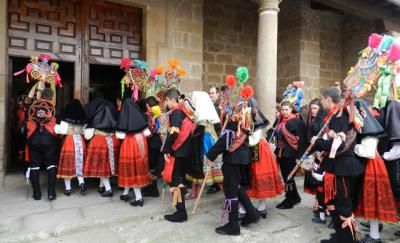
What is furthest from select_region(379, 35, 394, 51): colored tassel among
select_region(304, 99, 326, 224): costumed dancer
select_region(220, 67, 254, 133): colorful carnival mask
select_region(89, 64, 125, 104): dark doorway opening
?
select_region(89, 64, 125, 104): dark doorway opening

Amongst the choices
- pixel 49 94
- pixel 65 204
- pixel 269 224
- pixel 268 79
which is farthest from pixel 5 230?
pixel 268 79

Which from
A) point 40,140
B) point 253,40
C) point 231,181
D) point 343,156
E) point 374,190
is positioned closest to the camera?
point 343,156

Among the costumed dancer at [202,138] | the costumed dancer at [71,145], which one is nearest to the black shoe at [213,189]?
the costumed dancer at [202,138]

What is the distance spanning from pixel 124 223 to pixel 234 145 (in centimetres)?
177

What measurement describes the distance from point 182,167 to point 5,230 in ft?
7.06

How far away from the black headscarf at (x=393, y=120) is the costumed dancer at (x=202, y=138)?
6.30ft

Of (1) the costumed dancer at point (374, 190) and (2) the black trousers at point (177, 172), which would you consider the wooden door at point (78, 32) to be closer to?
(2) the black trousers at point (177, 172)

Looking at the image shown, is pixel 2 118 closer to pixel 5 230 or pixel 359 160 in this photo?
pixel 5 230

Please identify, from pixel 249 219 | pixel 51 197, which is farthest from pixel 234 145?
pixel 51 197

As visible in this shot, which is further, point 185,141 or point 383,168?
point 185,141

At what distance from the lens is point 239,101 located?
368 cm

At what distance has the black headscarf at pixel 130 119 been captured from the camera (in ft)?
15.0

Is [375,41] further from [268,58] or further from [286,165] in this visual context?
[268,58]

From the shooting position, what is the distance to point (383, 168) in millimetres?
3410
